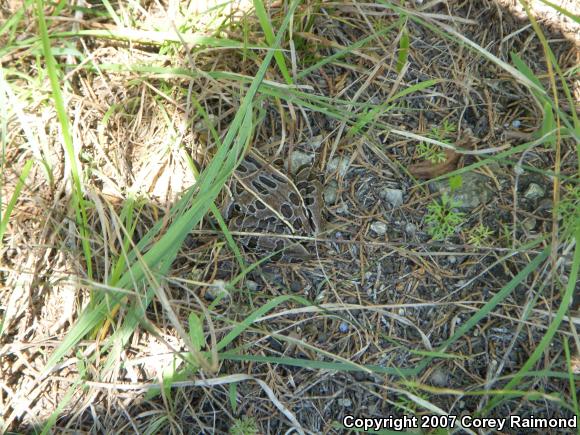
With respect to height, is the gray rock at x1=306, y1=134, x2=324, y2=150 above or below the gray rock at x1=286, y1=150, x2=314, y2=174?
above

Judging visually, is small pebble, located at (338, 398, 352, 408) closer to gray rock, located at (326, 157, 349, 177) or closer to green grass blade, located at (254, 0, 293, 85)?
gray rock, located at (326, 157, 349, 177)

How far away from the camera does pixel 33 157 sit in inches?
122

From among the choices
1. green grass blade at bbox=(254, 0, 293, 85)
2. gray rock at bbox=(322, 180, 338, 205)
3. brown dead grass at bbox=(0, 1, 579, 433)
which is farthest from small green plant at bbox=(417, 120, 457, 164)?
green grass blade at bbox=(254, 0, 293, 85)

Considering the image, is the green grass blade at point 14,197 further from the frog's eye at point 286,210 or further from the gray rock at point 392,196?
the gray rock at point 392,196

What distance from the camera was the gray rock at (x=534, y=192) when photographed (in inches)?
124

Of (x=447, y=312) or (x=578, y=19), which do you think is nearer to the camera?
(x=578, y=19)

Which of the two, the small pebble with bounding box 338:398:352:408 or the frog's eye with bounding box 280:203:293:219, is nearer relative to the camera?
the small pebble with bounding box 338:398:352:408

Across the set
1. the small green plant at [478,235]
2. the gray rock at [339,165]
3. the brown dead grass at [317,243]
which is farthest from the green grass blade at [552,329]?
the gray rock at [339,165]

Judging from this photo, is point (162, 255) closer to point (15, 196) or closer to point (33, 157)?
point (15, 196)

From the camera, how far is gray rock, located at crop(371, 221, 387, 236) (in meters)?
3.14

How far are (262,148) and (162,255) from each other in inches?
42.7

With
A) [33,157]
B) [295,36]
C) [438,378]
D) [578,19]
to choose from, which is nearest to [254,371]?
[438,378]

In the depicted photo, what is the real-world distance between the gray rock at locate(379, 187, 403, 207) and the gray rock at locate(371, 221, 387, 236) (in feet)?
0.52

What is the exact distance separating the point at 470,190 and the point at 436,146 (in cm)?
37
